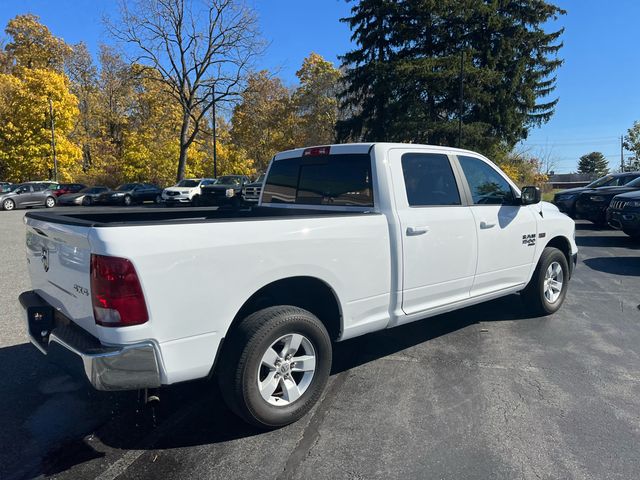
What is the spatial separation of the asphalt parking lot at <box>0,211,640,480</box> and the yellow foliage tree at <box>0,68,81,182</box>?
111ft

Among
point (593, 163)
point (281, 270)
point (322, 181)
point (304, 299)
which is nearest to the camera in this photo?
point (281, 270)

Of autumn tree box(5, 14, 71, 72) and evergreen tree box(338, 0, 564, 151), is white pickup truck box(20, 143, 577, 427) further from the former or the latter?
autumn tree box(5, 14, 71, 72)

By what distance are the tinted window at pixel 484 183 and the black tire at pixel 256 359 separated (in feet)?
7.47

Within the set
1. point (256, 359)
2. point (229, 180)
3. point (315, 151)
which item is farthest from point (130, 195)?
point (256, 359)

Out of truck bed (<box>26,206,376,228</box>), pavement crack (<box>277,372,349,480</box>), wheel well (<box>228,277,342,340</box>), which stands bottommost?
pavement crack (<box>277,372,349,480</box>)

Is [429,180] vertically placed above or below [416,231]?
above

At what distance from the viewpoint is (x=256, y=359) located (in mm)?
2865

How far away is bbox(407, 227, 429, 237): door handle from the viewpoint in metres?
3.72

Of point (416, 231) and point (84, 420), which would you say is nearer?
point (84, 420)

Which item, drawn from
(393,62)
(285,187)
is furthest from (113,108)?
(285,187)

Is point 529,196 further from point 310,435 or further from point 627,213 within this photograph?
point 627,213

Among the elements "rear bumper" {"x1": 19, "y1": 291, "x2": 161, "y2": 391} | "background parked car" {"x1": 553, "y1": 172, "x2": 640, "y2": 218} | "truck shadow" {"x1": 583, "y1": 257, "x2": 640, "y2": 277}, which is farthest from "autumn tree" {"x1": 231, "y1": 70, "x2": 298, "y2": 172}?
"rear bumper" {"x1": 19, "y1": 291, "x2": 161, "y2": 391}

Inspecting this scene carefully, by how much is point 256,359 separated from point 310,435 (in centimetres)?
67

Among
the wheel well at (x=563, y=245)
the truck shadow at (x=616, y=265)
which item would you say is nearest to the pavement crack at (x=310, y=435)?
the wheel well at (x=563, y=245)
